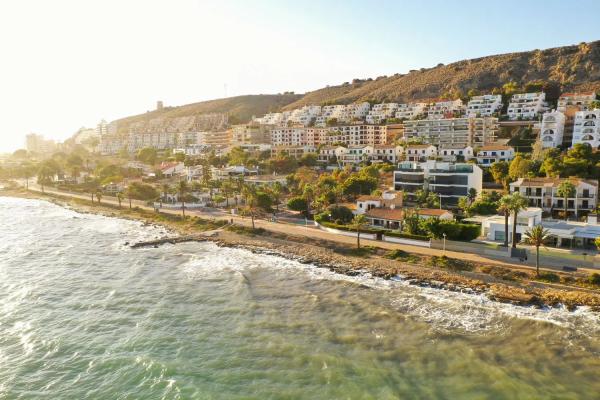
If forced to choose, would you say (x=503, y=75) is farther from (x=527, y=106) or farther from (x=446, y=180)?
(x=446, y=180)

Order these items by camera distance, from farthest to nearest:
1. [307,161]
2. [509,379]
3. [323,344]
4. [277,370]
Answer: [307,161]
[323,344]
[277,370]
[509,379]

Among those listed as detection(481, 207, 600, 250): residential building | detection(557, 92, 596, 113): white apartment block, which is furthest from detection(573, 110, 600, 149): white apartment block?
detection(481, 207, 600, 250): residential building

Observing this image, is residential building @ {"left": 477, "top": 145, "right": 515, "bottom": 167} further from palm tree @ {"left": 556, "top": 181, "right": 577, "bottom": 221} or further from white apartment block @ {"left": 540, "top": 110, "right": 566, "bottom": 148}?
palm tree @ {"left": 556, "top": 181, "right": 577, "bottom": 221}

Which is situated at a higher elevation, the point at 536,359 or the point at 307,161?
the point at 307,161

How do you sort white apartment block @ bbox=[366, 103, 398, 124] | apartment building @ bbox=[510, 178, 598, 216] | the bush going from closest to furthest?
the bush
apartment building @ bbox=[510, 178, 598, 216]
white apartment block @ bbox=[366, 103, 398, 124]

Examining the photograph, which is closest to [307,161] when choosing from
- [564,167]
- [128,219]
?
[128,219]

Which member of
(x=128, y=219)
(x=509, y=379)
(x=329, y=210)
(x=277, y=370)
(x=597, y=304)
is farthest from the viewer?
(x=128, y=219)

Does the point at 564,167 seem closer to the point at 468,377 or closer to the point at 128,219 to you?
the point at 468,377

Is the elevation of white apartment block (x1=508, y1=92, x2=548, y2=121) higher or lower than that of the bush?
higher
